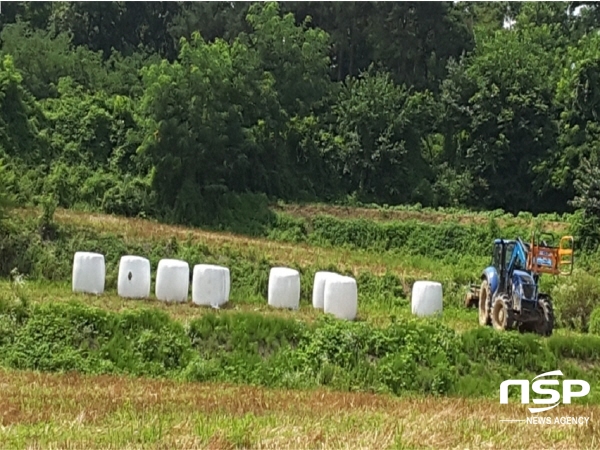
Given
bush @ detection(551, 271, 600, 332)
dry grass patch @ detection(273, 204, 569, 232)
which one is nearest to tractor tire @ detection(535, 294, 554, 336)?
bush @ detection(551, 271, 600, 332)

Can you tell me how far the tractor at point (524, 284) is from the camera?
51.4 ft

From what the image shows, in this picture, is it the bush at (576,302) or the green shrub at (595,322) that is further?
the bush at (576,302)

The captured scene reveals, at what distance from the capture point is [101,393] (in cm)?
999

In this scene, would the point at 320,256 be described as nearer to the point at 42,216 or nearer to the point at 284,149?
the point at 42,216

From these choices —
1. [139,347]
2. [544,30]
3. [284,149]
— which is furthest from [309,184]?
[139,347]

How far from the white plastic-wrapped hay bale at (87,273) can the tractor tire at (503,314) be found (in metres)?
8.43

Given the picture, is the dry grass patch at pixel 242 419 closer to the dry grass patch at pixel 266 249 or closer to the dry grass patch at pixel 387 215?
the dry grass patch at pixel 266 249

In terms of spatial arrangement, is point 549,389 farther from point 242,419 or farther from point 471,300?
point 242,419

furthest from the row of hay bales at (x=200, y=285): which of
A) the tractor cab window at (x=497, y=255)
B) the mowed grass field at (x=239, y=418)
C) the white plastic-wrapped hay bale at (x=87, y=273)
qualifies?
the mowed grass field at (x=239, y=418)

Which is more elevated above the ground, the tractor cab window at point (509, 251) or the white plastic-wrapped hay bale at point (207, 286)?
the tractor cab window at point (509, 251)

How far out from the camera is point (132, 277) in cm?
1748

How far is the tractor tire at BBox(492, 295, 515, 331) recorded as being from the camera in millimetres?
16000

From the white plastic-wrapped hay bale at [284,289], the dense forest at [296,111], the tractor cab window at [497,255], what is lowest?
the white plastic-wrapped hay bale at [284,289]

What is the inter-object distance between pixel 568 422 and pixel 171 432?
14.3ft
